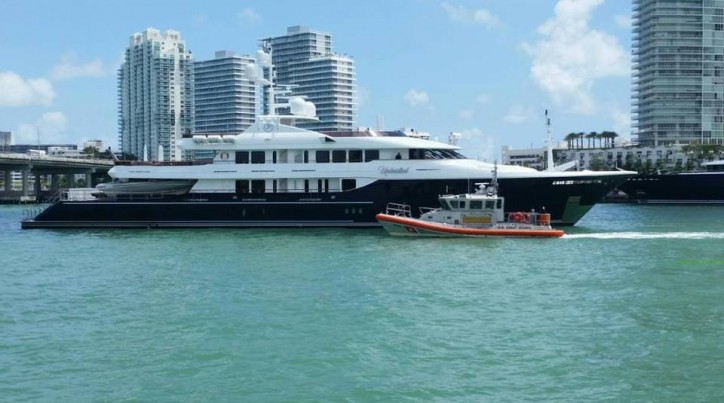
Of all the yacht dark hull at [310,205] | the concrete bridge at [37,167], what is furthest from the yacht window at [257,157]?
the concrete bridge at [37,167]

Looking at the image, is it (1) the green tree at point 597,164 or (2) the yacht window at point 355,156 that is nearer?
(2) the yacht window at point 355,156

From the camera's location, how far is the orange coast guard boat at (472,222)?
34.1 m

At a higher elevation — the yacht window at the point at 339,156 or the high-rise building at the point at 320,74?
the high-rise building at the point at 320,74

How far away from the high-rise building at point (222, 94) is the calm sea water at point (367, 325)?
10475 centimetres

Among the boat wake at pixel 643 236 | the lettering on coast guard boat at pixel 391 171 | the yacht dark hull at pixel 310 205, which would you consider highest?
the lettering on coast guard boat at pixel 391 171

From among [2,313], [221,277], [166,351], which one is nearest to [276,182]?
[221,277]

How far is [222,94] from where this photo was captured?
141875 mm

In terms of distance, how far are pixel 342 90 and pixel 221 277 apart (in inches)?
3105

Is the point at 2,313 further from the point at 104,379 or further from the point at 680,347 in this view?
the point at 680,347

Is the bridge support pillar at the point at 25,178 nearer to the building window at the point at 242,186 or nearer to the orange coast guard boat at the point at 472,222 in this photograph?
the building window at the point at 242,186

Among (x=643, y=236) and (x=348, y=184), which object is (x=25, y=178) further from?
(x=643, y=236)

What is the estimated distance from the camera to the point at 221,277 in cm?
2420

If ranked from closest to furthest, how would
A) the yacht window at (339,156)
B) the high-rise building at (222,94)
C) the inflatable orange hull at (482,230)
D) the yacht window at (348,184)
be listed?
the inflatable orange hull at (482,230) → the yacht window at (348,184) → the yacht window at (339,156) → the high-rise building at (222,94)

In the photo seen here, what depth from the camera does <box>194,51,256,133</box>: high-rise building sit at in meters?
134
